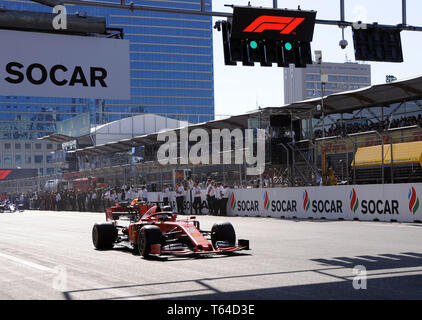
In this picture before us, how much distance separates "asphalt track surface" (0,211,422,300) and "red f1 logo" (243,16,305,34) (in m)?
4.70

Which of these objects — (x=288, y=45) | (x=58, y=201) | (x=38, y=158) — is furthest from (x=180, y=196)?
(x=38, y=158)

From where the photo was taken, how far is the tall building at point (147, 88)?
13300 cm

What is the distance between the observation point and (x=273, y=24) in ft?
44.4

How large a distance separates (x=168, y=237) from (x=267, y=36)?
Answer: 5.05 metres

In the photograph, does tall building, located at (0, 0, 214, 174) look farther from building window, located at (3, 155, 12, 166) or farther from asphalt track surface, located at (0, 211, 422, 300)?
asphalt track surface, located at (0, 211, 422, 300)

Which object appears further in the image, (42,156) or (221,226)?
(42,156)

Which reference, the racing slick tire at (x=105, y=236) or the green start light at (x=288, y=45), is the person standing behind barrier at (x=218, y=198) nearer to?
the green start light at (x=288, y=45)

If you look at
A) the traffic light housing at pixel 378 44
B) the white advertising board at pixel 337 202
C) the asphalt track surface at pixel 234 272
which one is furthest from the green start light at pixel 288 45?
the white advertising board at pixel 337 202

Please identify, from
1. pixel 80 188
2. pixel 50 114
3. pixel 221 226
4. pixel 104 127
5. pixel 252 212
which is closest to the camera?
pixel 221 226

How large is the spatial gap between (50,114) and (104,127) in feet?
274

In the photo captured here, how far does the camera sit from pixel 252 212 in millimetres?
27328
